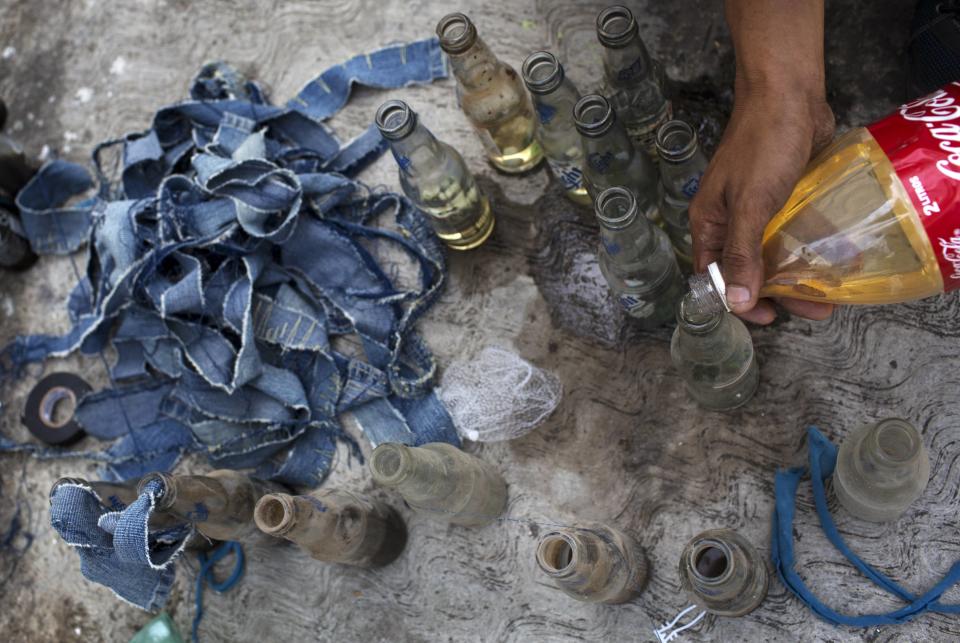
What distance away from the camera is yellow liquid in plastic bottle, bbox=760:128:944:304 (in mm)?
1310

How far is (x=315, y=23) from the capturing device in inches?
94.9

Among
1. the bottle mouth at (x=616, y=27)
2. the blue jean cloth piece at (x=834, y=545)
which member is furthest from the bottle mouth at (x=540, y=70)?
the blue jean cloth piece at (x=834, y=545)

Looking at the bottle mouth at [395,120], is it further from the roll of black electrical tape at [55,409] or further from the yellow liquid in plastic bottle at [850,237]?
the roll of black electrical tape at [55,409]

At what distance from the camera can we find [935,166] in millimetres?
1255

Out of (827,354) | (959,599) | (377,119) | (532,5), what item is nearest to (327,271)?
(377,119)

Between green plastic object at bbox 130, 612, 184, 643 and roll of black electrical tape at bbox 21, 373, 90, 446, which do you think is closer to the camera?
green plastic object at bbox 130, 612, 184, 643

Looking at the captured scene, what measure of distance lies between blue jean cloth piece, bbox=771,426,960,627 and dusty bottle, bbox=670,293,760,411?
157 millimetres

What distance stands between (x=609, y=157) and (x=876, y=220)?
0.53 meters

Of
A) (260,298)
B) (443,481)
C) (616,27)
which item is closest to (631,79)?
(616,27)

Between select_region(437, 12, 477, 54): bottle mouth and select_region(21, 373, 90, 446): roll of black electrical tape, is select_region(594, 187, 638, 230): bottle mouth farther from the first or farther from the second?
select_region(21, 373, 90, 446): roll of black electrical tape

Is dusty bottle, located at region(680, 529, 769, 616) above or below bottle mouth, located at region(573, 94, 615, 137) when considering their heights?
below

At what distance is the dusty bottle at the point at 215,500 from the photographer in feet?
5.21

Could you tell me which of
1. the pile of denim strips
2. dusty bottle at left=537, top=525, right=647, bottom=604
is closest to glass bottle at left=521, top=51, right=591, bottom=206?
the pile of denim strips

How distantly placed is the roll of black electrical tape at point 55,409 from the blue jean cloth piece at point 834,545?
1.64 meters
